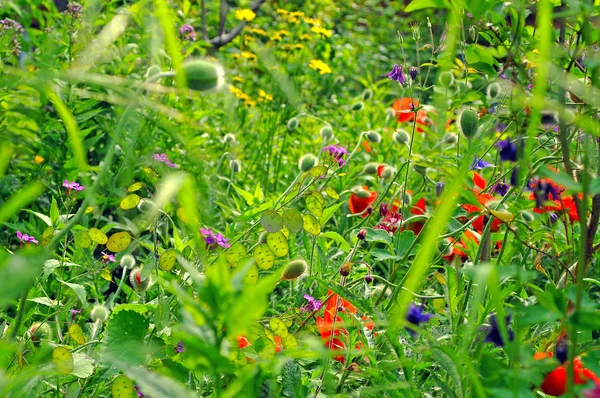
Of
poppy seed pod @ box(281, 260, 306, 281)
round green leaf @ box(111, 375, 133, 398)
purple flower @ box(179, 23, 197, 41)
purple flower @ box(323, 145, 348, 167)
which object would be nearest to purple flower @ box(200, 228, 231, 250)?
poppy seed pod @ box(281, 260, 306, 281)

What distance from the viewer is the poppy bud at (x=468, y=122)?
1.13 meters

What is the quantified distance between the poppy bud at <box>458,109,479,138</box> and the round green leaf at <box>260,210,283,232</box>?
1.09ft

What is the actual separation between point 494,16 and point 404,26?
5.63 m

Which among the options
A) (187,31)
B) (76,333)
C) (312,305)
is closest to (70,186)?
(76,333)

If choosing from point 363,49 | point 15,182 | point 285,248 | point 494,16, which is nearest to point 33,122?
point 15,182

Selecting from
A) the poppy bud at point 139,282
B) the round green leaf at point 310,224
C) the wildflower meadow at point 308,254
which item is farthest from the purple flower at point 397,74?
the poppy bud at point 139,282

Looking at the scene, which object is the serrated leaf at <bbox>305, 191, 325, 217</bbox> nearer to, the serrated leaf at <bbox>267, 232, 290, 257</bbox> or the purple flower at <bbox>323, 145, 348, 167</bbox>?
the serrated leaf at <bbox>267, 232, 290, 257</bbox>

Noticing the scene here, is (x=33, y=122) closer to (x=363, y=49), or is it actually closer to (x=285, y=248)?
(x=285, y=248)

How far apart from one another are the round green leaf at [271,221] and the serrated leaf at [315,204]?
5.0 inches

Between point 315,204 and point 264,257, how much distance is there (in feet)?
0.47

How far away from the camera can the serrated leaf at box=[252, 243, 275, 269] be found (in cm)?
100

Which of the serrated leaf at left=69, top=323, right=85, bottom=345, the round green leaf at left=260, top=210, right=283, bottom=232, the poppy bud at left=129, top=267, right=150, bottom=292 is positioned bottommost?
the poppy bud at left=129, top=267, right=150, bottom=292

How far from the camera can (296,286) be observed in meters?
1.44

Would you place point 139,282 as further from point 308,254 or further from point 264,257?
point 308,254
